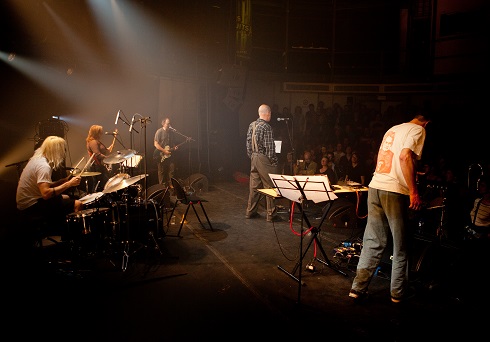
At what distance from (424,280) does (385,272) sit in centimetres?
44

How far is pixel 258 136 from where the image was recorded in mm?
6082

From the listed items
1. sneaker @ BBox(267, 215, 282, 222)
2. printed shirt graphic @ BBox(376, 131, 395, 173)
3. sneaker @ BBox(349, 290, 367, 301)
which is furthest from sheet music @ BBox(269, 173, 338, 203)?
sneaker @ BBox(267, 215, 282, 222)

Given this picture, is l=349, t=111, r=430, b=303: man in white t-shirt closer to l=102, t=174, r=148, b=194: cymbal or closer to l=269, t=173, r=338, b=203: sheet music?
l=269, t=173, r=338, b=203: sheet music

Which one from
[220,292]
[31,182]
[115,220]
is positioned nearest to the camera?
[220,292]

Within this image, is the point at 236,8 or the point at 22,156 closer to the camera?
the point at 22,156

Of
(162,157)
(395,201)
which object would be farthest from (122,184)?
(162,157)

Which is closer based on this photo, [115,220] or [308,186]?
[308,186]

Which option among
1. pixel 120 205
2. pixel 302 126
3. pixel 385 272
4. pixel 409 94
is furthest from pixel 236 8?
pixel 385 272

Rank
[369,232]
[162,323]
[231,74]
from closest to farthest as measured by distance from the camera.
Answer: [162,323], [369,232], [231,74]

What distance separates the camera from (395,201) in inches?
127

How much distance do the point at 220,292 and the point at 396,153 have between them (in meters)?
2.27

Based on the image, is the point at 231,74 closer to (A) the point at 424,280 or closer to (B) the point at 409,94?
(B) the point at 409,94

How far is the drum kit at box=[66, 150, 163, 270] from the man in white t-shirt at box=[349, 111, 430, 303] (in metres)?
2.71

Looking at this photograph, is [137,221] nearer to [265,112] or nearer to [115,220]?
[115,220]
